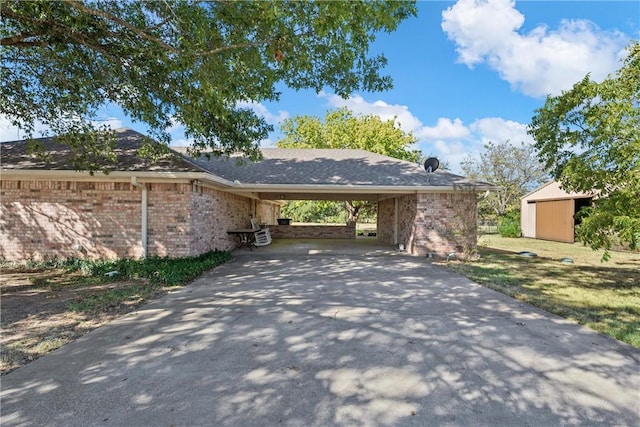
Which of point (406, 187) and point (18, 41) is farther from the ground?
point (18, 41)

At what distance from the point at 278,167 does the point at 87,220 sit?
21.1ft

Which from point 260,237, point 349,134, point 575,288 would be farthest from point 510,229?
point 260,237

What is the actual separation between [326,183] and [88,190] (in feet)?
22.4

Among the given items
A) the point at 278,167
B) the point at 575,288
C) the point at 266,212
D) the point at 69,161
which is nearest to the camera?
the point at 575,288

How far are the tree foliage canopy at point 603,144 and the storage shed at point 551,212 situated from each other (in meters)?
11.0

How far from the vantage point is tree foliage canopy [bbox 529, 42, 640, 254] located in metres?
6.05

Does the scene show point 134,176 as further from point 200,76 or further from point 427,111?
point 427,111

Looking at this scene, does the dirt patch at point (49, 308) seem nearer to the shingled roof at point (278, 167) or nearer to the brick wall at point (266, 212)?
the shingled roof at point (278, 167)

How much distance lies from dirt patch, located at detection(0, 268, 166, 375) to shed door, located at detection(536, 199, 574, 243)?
2054cm

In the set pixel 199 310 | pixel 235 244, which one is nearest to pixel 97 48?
pixel 199 310

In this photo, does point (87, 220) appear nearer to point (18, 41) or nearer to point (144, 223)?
point (144, 223)

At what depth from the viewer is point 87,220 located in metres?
8.92

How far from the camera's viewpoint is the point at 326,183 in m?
11.0

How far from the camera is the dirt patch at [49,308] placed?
3.85 meters
